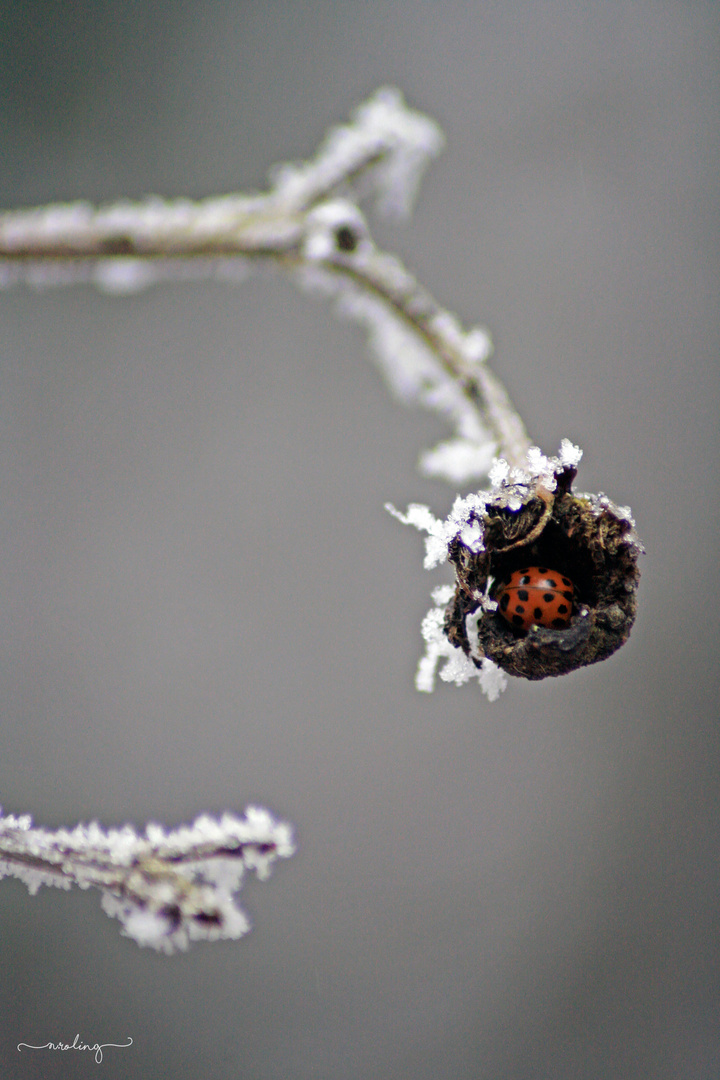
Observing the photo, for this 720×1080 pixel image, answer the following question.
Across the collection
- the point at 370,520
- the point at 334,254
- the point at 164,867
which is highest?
the point at 370,520

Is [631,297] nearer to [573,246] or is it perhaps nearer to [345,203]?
[573,246]

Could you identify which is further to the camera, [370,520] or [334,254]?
[370,520]

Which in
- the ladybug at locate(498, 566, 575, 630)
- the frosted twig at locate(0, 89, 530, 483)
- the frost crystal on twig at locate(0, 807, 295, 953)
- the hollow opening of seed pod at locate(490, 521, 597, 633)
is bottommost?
the frost crystal on twig at locate(0, 807, 295, 953)

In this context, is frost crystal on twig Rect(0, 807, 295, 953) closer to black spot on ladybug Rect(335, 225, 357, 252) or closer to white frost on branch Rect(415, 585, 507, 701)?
white frost on branch Rect(415, 585, 507, 701)

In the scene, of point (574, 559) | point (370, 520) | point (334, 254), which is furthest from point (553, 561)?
point (370, 520)

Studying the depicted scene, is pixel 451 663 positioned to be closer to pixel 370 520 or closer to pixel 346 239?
pixel 346 239

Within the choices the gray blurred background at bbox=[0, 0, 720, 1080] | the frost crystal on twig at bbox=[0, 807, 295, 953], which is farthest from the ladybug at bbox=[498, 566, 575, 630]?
the gray blurred background at bbox=[0, 0, 720, 1080]

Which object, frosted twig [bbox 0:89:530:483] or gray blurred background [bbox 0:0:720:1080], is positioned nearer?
frosted twig [bbox 0:89:530:483]
